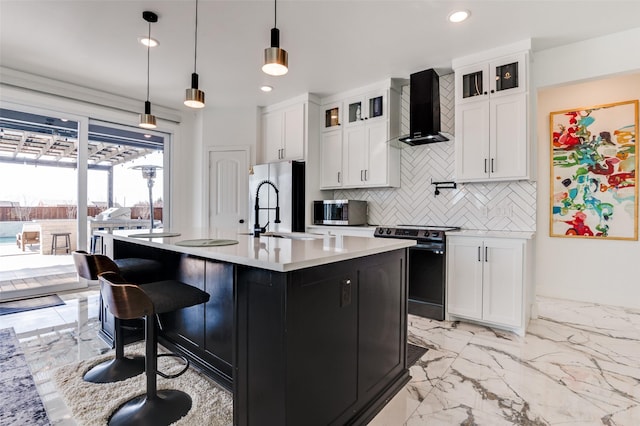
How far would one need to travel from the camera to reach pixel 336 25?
287cm

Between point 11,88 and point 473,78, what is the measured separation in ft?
16.9

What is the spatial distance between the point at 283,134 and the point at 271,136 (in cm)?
27

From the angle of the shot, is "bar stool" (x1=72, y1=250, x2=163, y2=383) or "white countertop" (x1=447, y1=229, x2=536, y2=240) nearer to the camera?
"bar stool" (x1=72, y1=250, x2=163, y2=383)

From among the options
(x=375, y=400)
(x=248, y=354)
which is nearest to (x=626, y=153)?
(x=375, y=400)

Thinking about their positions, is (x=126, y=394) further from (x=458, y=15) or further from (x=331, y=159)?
(x=458, y=15)

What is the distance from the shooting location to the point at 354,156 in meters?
4.28

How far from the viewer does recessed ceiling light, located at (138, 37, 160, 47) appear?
3070 mm

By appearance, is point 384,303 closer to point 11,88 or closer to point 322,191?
point 322,191

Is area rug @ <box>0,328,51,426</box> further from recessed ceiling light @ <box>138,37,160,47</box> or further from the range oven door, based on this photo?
the range oven door

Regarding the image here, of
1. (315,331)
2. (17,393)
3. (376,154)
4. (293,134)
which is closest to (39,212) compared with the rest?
(17,393)

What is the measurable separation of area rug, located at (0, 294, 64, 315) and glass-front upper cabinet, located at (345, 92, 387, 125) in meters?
4.18

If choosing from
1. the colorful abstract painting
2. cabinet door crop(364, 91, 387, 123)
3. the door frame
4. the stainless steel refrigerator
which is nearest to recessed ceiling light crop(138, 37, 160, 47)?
the stainless steel refrigerator

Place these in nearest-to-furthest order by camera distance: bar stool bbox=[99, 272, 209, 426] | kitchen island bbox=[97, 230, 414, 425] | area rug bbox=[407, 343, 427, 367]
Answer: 1. kitchen island bbox=[97, 230, 414, 425]
2. bar stool bbox=[99, 272, 209, 426]
3. area rug bbox=[407, 343, 427, 367]

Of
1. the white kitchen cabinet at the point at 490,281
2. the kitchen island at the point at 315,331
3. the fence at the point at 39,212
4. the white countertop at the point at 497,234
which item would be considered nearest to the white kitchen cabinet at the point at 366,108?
the white countertop at the point at 497,234
